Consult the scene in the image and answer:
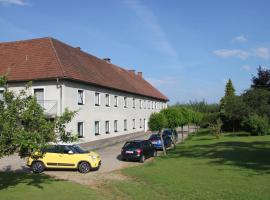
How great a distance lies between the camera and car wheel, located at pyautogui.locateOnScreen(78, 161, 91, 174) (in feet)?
67.2

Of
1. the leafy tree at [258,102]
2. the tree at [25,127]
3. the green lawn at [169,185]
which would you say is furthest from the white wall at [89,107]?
the leafy tree at [258,102]

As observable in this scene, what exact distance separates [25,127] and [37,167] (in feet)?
25.5

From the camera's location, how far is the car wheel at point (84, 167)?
20.5 meters

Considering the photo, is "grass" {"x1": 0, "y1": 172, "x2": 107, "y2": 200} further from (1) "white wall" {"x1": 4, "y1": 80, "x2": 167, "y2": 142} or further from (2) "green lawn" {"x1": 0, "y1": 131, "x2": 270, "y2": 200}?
(1) "white wall" {"x1": 4, "y1": 80, "x2": 167, "y2": 142}

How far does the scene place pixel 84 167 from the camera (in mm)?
20531

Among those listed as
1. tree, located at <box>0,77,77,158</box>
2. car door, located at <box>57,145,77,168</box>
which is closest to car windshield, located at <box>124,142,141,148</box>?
car door, located at <box>57,145,77,168</box>

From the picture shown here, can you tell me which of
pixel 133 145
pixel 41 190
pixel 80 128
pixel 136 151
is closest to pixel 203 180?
pixel 41 190

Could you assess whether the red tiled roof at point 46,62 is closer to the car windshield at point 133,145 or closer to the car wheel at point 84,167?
the car windshield at point 133,145

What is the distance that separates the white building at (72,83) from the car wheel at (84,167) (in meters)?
6.12

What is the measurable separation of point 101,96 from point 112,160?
41.7ft

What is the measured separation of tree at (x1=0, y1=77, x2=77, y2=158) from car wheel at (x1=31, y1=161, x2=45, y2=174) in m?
6.90

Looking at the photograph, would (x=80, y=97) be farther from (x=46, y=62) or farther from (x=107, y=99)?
(x=107, y=99)

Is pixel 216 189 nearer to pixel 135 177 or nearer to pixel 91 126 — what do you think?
pixel 135 177

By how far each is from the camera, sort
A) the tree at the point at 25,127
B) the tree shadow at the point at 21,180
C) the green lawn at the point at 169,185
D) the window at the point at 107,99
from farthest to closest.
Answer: the window at the point at 107,99 < the tree shadow at the point at 21,180 < the green lawn at the point at 169,185 < the tree at the point at 25,127
